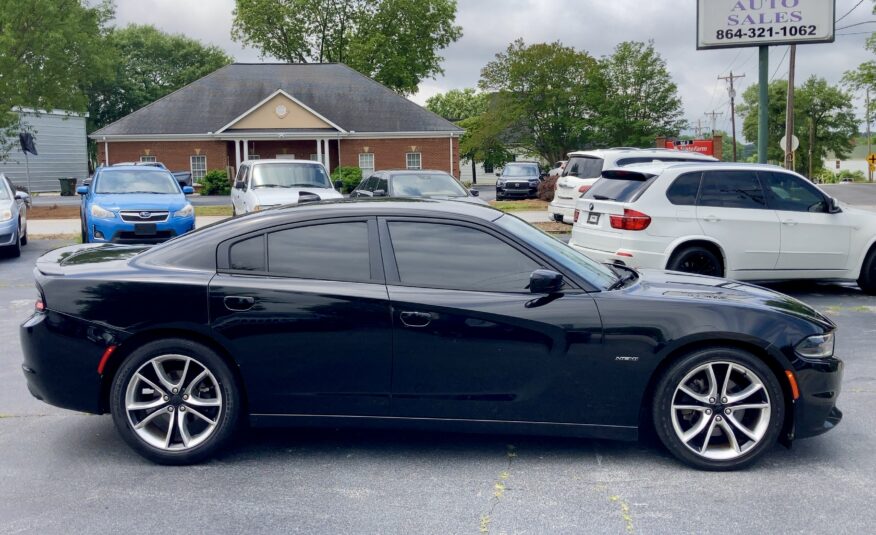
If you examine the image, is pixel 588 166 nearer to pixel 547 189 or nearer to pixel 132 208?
pixel 132 208

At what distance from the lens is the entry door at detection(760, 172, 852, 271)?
1077cm

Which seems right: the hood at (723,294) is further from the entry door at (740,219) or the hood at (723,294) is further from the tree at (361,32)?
the tree at (361,32)

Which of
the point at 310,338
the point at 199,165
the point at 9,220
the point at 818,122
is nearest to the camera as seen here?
the point at 310,338

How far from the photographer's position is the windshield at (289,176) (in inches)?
687

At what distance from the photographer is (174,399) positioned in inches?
195

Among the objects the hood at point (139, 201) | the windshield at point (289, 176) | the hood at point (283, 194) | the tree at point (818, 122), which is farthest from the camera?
the tree at point (818, 122)

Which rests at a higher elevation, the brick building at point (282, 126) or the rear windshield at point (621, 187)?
the brick building at point (282, 126)

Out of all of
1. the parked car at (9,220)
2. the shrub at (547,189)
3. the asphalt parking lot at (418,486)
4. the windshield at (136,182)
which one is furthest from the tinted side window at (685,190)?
the shrub at (547,189)

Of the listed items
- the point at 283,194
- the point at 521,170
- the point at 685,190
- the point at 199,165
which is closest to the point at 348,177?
the point at 521,170

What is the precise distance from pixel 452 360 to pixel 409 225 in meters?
0.85

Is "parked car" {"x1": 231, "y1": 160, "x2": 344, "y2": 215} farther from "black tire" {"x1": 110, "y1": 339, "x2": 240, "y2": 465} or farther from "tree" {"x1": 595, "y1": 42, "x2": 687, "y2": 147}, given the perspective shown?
"tree" {"x1": 595, "y1": 42, "x2": 687, "y2": 147}

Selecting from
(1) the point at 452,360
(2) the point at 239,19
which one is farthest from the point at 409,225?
(2) the point at 239,19

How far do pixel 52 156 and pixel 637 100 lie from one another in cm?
3736

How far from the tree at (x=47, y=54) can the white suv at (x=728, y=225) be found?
940 inches
